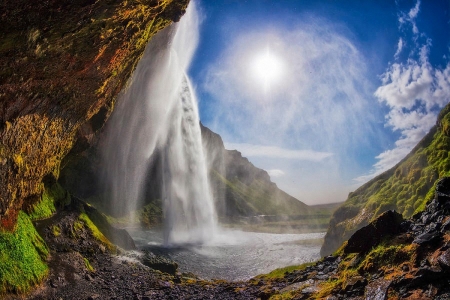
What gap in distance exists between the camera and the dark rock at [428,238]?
7528 mm

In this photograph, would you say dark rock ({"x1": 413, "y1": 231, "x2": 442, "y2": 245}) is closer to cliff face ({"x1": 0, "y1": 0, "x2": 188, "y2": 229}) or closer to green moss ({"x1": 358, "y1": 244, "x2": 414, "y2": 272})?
green moss ({"x1": 358, "y1": 244, "x2": 414, "y2": 272})

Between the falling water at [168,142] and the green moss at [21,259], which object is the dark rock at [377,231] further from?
the falling water at [168,142]

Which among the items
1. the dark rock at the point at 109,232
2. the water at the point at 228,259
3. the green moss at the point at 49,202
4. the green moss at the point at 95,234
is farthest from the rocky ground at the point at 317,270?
the water at the point at 228,259

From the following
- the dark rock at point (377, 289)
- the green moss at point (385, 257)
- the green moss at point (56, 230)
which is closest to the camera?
the dark rock at point (377, 289)

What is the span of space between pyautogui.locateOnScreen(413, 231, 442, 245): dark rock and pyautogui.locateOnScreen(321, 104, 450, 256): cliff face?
15.4 ft

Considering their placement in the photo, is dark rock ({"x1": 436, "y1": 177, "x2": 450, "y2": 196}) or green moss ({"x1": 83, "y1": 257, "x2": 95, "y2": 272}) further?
green moss ({"x1": 83, "y1": 257, "x2": 95, "y2": 272})

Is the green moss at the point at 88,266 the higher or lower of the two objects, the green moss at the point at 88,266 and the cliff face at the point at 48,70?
the lower

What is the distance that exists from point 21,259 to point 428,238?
50.3ft

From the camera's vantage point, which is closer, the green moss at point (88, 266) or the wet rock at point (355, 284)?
the wet rock at point (355, 284)

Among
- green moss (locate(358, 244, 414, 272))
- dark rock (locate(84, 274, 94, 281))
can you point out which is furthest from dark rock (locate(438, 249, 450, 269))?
dark rock (locate(84, 274, 94, 281))

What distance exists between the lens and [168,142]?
47.1 metres

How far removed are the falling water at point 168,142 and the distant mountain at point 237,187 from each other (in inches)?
2341

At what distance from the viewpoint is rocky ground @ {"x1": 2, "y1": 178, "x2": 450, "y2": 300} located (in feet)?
22.5

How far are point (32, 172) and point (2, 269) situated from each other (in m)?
6.36
